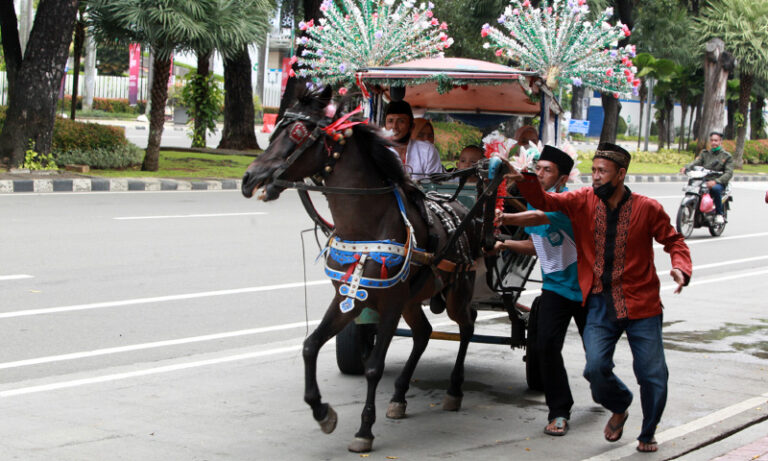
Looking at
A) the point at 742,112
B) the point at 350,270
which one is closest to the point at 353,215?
the point at 350,270

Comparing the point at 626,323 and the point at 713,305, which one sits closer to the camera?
the point at 626,323

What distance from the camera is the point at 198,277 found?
406 inches

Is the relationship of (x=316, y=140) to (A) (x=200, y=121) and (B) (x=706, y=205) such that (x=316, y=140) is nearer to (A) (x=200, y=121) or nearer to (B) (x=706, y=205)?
(B) (x=706, y=205)

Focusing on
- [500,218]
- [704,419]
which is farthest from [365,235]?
[704,419]

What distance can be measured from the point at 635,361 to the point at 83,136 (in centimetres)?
1797

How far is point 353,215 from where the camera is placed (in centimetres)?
537

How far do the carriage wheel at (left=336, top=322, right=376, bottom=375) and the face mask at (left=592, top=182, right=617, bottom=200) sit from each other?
2.16 meters

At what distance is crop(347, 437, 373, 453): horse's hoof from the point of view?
522cm

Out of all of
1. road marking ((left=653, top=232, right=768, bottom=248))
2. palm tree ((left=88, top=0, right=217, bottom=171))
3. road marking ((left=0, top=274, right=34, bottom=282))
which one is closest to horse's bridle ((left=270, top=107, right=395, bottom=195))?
road marking ((left=0, top=274, right=34, bottom=282))

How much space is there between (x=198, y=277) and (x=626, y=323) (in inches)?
234

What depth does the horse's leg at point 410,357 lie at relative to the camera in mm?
6004

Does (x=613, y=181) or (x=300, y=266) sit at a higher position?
(x=613, y=181)

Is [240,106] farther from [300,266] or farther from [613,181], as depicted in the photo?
[613,181]

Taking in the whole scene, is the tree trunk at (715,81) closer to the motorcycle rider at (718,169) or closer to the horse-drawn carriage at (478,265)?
the motorcycle rider at (718,169)
